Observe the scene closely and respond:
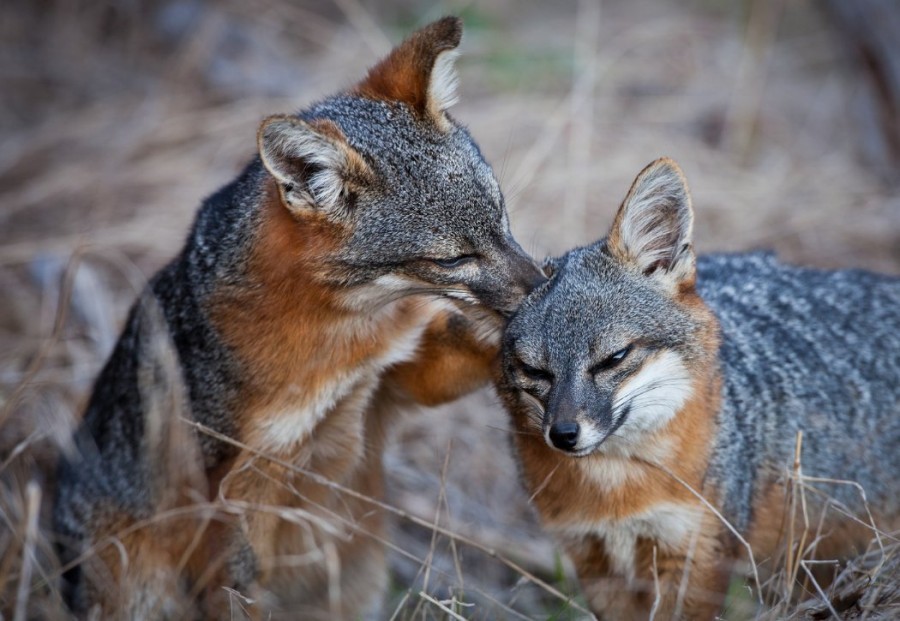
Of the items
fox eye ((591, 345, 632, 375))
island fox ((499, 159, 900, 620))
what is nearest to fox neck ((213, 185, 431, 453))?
island fox ((499, 159, 900, 620))

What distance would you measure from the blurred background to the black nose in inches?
28.3

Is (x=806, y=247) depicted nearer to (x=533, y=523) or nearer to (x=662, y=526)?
(x=533, y=523)

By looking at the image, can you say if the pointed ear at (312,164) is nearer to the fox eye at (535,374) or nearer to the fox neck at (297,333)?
the fox neck at (297,333)

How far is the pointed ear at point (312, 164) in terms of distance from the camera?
10.9ft

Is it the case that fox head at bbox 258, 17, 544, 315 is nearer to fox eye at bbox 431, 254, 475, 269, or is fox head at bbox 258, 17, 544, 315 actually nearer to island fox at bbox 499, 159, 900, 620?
fox eye at bbox 431, 254, 475, 269

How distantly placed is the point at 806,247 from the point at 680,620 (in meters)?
3.85

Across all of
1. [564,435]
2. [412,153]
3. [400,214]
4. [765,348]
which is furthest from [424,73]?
[765,348]

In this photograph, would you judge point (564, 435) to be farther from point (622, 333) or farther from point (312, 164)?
point (312, 164)

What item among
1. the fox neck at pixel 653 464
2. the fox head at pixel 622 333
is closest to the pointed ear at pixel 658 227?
the fox head at pixel 622 333

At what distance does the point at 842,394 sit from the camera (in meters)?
4.21

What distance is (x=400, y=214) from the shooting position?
3.57 metres

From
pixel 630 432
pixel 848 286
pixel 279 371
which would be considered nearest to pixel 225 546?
pixel 279 371

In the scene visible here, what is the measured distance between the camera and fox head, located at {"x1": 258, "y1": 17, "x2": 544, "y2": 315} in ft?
11.6

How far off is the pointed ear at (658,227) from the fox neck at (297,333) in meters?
0.83
